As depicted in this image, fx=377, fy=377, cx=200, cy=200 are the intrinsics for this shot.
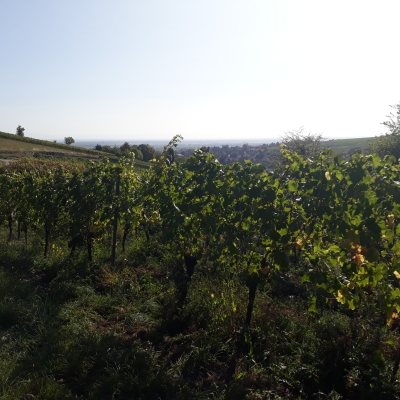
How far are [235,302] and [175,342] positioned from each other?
1051 mm

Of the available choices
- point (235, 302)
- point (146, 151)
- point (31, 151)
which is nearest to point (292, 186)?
point (235, 302)

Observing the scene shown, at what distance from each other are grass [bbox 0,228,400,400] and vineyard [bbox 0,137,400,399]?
18 millimetres

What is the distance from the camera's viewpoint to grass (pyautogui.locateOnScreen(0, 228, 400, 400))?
349cm

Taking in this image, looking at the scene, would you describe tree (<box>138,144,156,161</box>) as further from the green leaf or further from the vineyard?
the green leaf

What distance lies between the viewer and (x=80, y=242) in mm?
7223

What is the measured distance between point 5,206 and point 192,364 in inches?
268

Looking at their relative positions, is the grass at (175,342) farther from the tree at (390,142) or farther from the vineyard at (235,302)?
the tree at (390,142)

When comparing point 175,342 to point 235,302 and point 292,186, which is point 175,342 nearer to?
point 235,302

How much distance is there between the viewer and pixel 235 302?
5.11m

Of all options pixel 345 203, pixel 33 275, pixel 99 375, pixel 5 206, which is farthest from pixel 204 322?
pixel 5 206

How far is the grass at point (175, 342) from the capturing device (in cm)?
349

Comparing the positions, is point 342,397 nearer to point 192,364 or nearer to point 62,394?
point 192,364

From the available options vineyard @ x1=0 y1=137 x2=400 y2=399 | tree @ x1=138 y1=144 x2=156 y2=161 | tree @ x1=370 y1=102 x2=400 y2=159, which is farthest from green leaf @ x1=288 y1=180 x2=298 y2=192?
tree @ x1=138 y1=144 x2=156 y2=161

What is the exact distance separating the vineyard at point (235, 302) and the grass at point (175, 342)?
18mm
